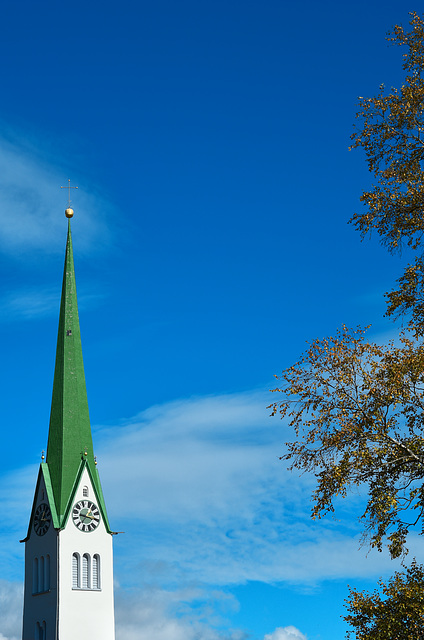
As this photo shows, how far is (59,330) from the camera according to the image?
290 ft

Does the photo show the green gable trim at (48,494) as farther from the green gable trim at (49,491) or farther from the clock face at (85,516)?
the clock face at (85,516)

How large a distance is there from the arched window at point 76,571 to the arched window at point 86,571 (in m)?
0.44

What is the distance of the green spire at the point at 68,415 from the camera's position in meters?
81.0

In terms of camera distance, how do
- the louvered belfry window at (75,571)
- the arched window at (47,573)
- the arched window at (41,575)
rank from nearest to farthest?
the louvered belfry window at (75,571) → the arched window at (47,573) → the arched window at (41,575)

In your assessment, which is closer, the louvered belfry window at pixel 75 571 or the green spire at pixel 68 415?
the louvered belfry window at pixel 75 571

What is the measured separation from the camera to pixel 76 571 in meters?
79.1

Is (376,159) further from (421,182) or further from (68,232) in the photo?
(68,232)

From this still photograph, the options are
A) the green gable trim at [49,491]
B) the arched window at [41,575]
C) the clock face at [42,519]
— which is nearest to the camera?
the green gable trim at [49,491]

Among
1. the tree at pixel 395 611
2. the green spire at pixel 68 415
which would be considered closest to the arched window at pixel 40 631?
the green spire at pixel 68 415

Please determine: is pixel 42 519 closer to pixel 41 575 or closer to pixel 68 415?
pixel 41 575

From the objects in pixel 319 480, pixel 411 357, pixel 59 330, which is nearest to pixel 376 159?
pixel 411 357

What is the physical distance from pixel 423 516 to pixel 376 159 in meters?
9.34

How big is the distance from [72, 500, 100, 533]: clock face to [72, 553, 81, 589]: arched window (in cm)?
240

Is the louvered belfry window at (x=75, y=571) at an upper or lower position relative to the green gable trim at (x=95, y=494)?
lower
